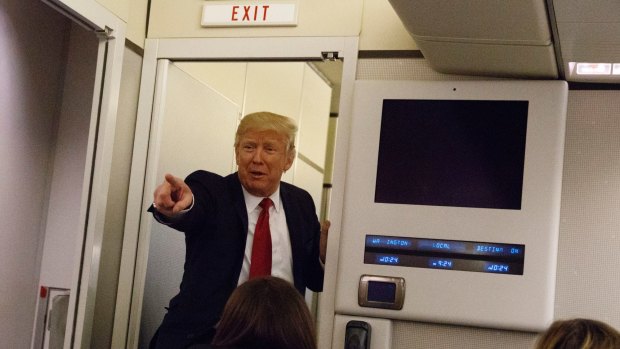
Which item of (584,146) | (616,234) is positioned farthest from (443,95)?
(616,234)

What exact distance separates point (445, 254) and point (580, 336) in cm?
174

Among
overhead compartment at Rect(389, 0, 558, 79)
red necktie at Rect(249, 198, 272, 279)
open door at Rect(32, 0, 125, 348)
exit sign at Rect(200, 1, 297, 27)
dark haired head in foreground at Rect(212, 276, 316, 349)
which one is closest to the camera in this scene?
dark haired head in foreground at Rect(212, 276, 316, 349)

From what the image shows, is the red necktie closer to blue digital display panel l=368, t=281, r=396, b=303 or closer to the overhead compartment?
blue digital display panel l=368, t=281, r=396, b=303

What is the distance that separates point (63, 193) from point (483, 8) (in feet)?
7.80

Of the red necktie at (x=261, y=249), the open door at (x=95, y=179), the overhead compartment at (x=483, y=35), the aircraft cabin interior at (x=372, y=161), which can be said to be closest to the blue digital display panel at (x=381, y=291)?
the aircraft cabin interior at (x=372, y=161)

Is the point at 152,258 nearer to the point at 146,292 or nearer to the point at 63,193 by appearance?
the point at 146,292

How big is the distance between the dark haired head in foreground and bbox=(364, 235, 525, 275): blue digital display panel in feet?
5.20

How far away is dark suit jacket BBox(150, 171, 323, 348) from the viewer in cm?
387

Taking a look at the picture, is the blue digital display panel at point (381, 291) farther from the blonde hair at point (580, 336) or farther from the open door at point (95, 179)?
the blonde hair at point (580, 336)

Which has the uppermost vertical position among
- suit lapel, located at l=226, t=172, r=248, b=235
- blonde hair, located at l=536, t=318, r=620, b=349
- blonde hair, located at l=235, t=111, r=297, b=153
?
blonde hair, located at l=235, t=111, r=297, b=153

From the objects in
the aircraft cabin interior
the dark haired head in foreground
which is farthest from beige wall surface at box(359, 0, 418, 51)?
the dark haired head in foreground

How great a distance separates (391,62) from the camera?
4062 millimetres

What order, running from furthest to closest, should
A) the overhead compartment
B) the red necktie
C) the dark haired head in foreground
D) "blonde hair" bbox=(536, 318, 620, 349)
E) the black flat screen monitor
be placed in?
the red necktie
the black flat screen monitor
the overhead compartment
the dark haired head in foreground
"blonde hair" bbox=(536, 318, 620, 349)

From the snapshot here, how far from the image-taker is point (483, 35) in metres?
3.39
